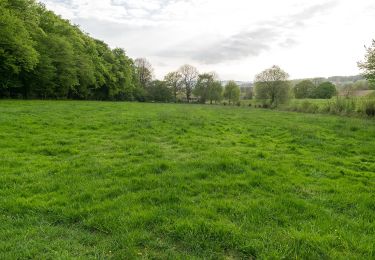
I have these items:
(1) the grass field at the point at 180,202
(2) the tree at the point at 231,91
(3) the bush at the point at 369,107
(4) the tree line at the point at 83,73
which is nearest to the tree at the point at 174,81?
(4) the tree line at the point at 83,73

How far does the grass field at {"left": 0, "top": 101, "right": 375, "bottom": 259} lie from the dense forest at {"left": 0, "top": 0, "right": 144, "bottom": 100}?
2631cm

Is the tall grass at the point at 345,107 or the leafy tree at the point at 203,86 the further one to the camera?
the leafy tree at the point at 203,86

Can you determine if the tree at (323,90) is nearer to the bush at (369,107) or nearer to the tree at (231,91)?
the tree at (231,91)

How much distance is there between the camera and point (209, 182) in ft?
22.7

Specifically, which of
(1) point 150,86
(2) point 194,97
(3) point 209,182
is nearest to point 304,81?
(2) point 194,97

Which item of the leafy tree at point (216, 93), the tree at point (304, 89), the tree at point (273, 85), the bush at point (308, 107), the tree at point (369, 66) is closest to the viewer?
the tree at point (369, 66)

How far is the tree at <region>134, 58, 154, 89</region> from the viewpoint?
3613 inches

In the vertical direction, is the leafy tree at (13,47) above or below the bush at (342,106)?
above

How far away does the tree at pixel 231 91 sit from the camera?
87794 millimetres

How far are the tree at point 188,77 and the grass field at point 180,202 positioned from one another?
81.3 m

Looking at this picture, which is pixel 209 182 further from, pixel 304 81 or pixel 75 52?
pixel 304 81

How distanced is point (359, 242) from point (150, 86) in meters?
87.1

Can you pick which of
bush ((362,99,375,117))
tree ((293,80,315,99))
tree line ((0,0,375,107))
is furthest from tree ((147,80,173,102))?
bush ((362,99,375,117))

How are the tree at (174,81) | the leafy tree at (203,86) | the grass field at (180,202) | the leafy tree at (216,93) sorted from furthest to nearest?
the tree at (174,81)
the leafy tree at (203,86)
the leafy tree at (216,93)
the grass field at (180,202)
